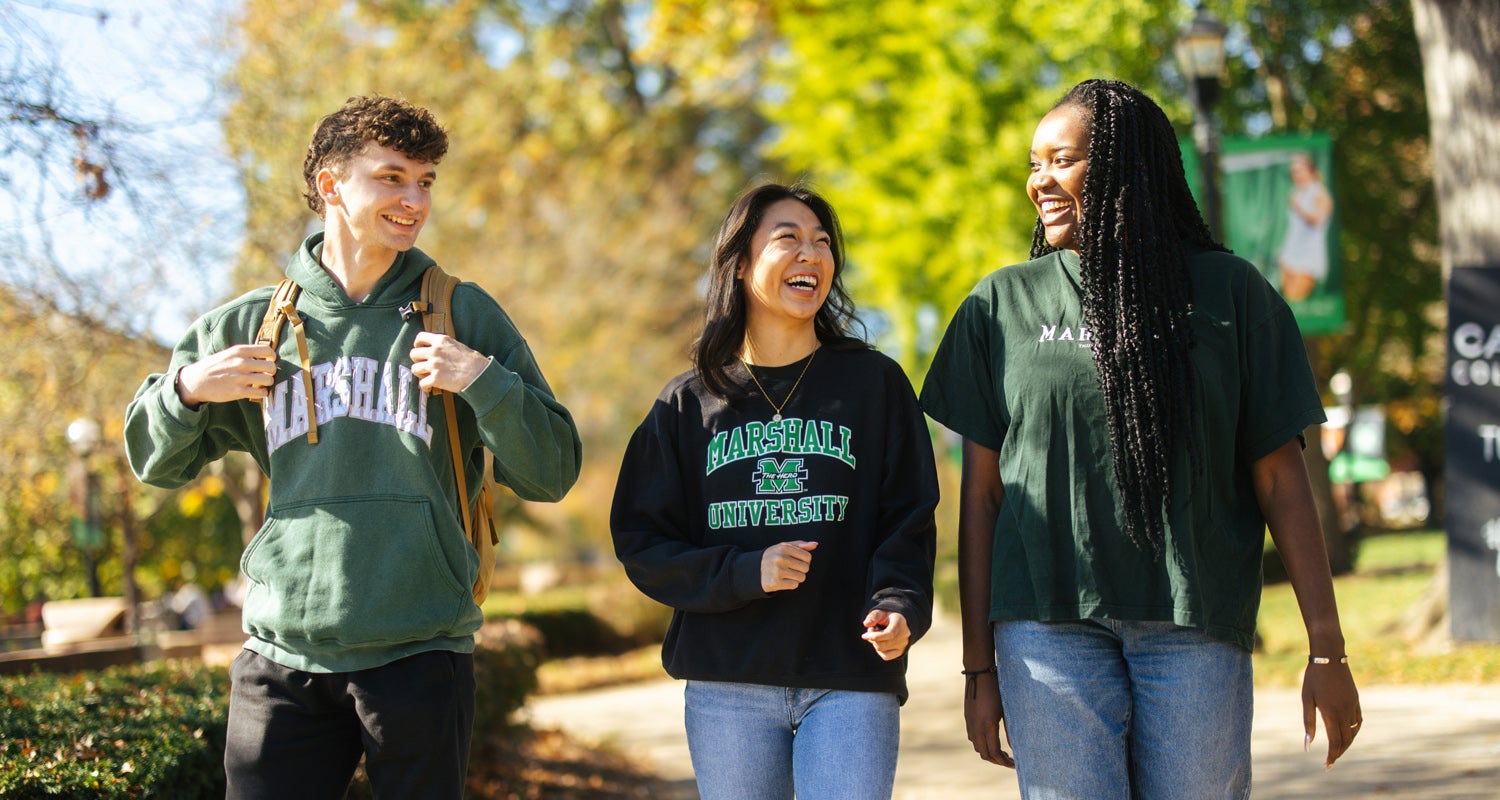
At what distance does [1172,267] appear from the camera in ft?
10.1

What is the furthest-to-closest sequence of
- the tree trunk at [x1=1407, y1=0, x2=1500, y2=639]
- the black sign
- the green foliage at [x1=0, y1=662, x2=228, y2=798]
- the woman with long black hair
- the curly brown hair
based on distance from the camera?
the tree trunk at [x1=1407, y1=0, x2=1500, y2=639] → the black sign → the green foliage at [x1=0, y1=662, x2=228, y2=798] → the curly brown hair → the woman with long black hair

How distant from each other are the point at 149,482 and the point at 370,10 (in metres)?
16.0

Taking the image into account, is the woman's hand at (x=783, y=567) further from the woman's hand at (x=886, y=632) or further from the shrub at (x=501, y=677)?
the shrub at (x=501, y=677)

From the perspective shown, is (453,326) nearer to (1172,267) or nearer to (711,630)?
(711,630)

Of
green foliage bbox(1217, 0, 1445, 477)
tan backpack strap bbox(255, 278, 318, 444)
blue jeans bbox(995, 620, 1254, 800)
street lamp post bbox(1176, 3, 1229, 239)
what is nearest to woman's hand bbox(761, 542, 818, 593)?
blue jeans bbox(995, 620, 1254, 800)

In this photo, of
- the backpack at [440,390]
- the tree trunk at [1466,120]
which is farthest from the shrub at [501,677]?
the tree trunk at [1466,120]

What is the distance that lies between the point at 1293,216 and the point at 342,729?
33.1 feet

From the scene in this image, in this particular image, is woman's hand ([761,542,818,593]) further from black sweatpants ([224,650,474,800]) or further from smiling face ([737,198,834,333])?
black sweatpants ([224,650,474,800])

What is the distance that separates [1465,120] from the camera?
31.8 ft

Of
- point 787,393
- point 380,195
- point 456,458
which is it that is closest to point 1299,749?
point 787,393

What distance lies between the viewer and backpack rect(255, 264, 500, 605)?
324 centimetres

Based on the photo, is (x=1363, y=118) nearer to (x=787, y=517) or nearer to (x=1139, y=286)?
(x=1139, y=286)

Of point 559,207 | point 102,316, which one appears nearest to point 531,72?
point 559,207

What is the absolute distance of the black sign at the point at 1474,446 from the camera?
898 centimetres
